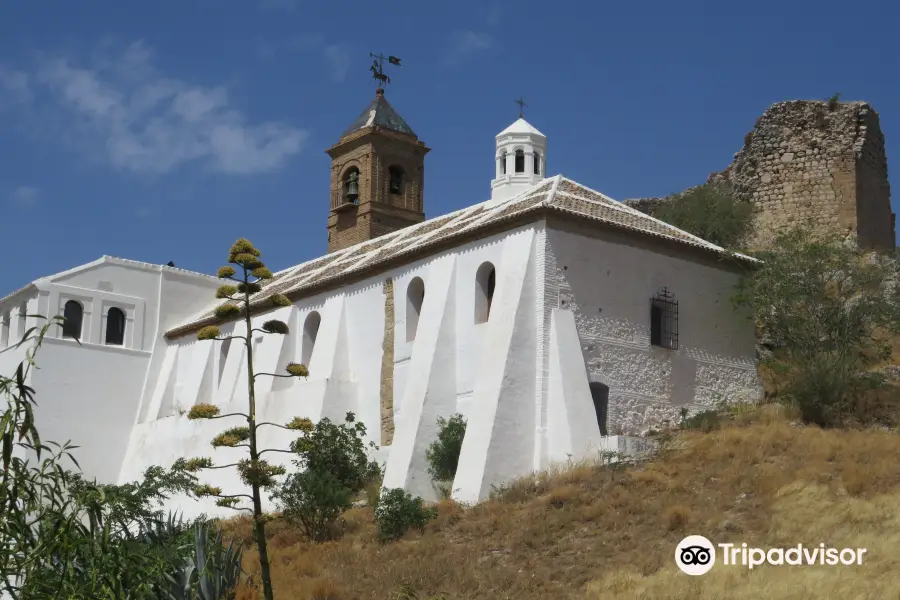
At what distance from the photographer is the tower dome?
112 feet

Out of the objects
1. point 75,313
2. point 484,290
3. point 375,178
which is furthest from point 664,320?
point 75,313

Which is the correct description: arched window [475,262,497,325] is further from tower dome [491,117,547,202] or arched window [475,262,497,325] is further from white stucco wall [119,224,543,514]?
tower dome [491,117,547,202]

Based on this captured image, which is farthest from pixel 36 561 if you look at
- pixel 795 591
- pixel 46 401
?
pixel 46 401

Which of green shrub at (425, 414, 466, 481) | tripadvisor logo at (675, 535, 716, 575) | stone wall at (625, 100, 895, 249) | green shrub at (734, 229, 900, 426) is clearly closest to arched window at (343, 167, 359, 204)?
stone wall at (625, 100, 895, 249)

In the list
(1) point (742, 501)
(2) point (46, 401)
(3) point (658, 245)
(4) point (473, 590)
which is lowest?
(4) point (473, 590)

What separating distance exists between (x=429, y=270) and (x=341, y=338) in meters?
3.58

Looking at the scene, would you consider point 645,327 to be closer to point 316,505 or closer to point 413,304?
point 413,304

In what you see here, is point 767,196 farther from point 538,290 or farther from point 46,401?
point 46,401

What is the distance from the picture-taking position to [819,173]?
38.0 m

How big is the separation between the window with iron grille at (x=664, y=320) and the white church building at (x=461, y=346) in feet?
0.14

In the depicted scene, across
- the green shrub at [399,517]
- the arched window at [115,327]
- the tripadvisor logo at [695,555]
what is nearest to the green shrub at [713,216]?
the green shrub at [399,517]

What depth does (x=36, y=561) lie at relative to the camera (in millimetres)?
14477

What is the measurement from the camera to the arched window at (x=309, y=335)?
3400 centimetres

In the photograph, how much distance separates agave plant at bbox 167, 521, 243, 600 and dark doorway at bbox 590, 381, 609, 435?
8.86 m
